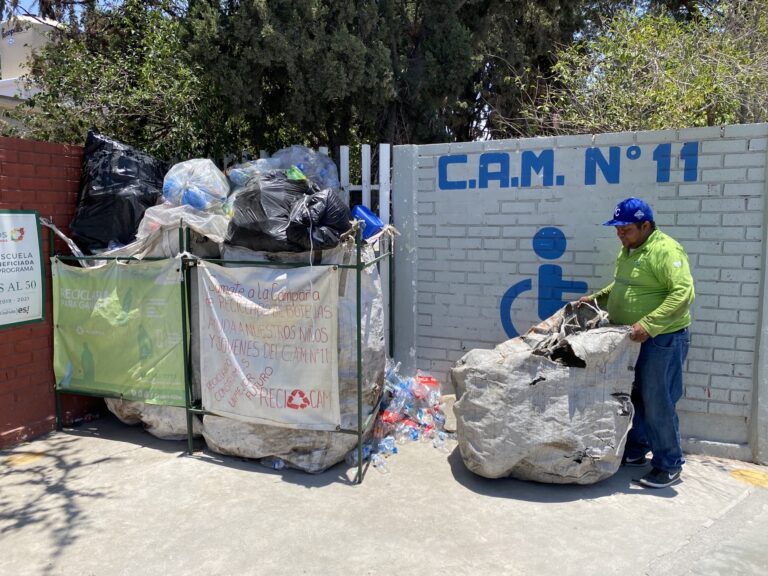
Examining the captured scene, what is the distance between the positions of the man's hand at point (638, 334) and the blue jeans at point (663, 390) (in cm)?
18

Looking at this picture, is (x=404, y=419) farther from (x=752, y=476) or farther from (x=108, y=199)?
(x=108, y=199)

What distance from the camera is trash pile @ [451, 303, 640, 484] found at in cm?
369

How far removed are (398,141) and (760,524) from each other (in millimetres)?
5714

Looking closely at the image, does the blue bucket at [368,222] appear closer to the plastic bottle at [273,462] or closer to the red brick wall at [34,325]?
the plastic bottle at [273,462]

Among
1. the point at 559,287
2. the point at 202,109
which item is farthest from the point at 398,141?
the point at 559,287

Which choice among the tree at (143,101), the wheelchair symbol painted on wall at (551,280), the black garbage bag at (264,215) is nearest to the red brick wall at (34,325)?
the black garbage bag at (264,215)

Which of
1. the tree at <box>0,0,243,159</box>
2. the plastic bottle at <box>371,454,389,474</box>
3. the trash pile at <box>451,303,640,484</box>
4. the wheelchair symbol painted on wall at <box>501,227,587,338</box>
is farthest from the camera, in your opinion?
the tree at <box>0,0,243,159</box>

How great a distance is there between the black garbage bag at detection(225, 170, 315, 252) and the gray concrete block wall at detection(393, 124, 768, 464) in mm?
1368

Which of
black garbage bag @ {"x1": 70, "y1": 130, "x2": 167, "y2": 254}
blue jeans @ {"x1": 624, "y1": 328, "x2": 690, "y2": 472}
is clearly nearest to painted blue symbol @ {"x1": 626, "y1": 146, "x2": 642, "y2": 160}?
blue jeans @ {"x1": 624, "y1": 328, "x2": 690, "y2": 472}

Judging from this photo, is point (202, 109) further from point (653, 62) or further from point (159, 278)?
point (653, 62)

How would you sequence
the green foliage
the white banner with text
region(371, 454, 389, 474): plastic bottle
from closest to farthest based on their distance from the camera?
the white banner with text → region(371, 454, 389, 474): plastic bottle → the green foliage

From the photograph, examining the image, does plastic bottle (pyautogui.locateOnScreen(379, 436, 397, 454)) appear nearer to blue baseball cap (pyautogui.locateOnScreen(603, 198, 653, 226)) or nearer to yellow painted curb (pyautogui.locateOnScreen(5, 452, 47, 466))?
blue baseball cap (pyautogui.locateOnScreen(603, 198, 653, 226))

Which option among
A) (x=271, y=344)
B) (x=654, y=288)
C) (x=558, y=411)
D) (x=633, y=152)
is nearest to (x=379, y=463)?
(x=271, y=344)

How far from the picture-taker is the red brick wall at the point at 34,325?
14.7 feet
